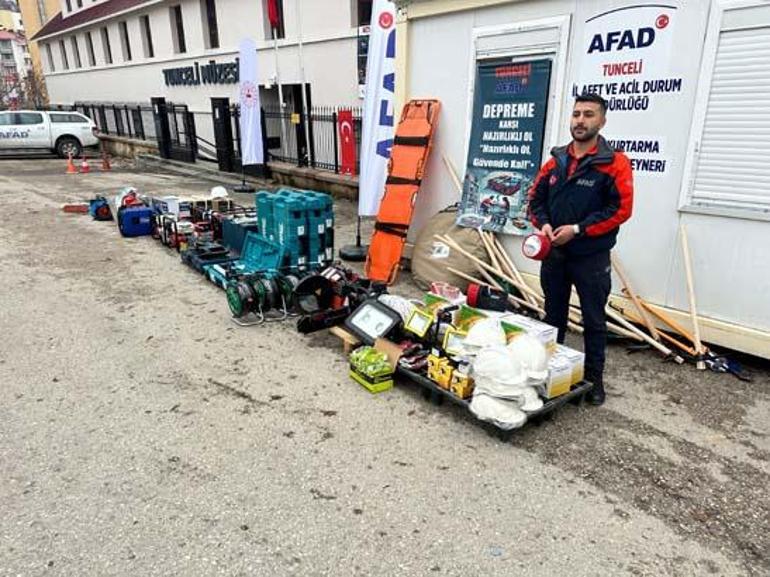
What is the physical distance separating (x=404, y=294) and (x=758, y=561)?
13.2 ft

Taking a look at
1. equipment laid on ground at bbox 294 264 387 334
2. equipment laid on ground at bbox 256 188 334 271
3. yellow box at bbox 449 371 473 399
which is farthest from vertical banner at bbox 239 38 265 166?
yellow box at bbox 449 371 473 399

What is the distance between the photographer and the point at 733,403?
370 cm

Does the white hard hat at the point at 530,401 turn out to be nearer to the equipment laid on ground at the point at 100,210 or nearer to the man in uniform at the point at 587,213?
the man in uniform at the point at 587,213

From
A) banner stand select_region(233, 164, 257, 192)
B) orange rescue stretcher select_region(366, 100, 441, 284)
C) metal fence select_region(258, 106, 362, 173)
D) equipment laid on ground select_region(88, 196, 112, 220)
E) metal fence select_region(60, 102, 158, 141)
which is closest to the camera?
orange rescue stretcher select_region(366, 100, 441, 284)

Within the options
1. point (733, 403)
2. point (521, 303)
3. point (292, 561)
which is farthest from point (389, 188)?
point (292, 561)

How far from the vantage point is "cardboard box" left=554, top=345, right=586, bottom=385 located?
140 inches

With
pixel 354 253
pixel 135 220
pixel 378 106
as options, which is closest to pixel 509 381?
pixel 354 253

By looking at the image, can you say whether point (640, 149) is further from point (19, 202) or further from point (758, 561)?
point (19, 202)

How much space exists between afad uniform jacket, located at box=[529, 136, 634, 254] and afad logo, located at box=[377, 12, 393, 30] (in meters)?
3.68

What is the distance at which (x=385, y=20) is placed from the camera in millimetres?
6309

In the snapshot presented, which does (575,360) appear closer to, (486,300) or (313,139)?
(486,300)

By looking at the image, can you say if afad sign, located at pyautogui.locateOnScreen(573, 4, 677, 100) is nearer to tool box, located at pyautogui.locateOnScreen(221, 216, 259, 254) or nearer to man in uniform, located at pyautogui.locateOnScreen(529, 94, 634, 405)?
man in uniform, located at pyautogui.locateOnScreen(529, 94, 634, 405)

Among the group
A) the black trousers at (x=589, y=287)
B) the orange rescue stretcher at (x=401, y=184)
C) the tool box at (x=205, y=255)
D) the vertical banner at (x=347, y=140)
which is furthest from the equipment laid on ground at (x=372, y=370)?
the vertical banner at (x=347, y=140)

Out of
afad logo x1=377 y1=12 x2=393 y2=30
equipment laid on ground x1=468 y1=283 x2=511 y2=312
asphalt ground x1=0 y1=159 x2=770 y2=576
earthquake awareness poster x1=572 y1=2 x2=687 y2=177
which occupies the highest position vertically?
afad logo x1=377 y1=12 x2=393 y2=30
